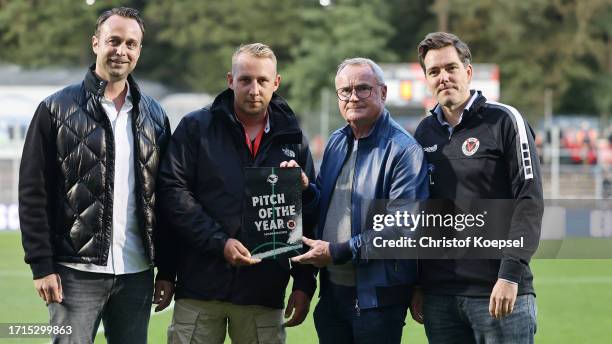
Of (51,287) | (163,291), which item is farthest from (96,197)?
(163,291)

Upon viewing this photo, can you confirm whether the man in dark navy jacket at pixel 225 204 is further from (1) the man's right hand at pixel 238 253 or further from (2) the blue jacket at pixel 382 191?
(2) the blue jacket at pixel 382 191

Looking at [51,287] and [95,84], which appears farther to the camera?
[95,84]

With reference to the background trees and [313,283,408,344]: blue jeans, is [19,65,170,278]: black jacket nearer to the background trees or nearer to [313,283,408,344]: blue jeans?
[313,283,408,344]: blue jeans

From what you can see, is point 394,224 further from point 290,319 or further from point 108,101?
point 108,101

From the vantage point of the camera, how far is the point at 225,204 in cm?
507

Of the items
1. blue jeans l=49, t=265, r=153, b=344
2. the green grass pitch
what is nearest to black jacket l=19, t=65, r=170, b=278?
blue jeans l=49, t=265, r=153, b=344

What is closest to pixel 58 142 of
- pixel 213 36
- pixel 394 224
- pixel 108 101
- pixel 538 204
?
pixel 108 101

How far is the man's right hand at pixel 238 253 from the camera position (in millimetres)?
4930

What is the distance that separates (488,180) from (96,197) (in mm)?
1954

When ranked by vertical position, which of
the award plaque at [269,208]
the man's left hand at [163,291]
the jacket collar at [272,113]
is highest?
the jacket collar at [272,113]

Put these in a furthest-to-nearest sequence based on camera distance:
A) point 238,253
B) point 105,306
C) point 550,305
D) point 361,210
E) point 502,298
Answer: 1. point 550,305
2. point 105,306
3. point 361,210
4. point 238,253
5. point 502,298

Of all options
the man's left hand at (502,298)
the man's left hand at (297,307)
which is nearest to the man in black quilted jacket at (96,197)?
the man's left hand at (297,307)

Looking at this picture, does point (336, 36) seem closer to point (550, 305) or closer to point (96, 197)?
point (550, 305)

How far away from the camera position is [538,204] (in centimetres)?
489
